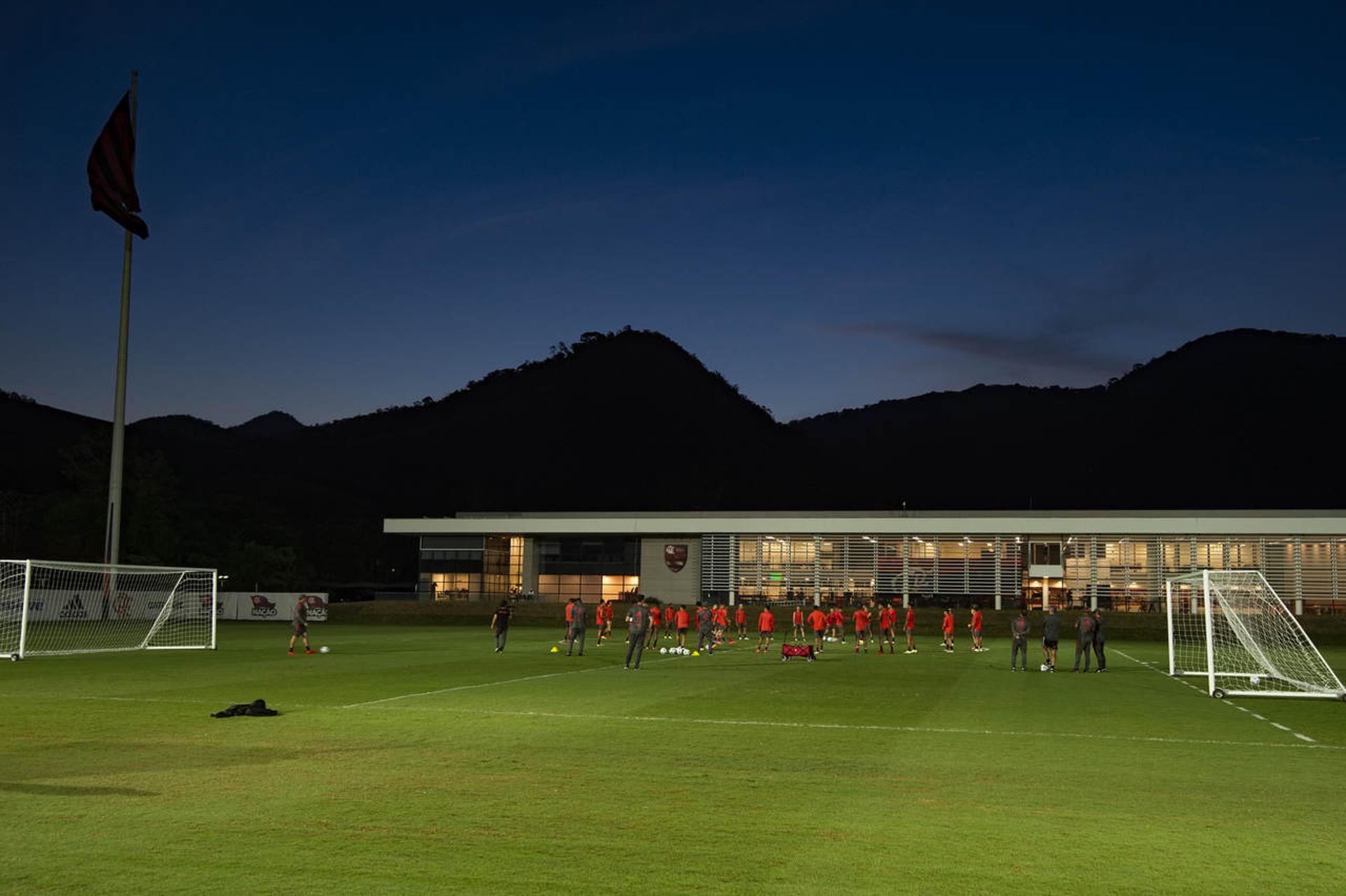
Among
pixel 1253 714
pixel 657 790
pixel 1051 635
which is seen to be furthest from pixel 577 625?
pixel 657 790

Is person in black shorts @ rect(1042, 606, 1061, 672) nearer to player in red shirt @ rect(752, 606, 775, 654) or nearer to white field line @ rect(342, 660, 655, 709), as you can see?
player in red shirt @ rect(752, 606, 775, 654)

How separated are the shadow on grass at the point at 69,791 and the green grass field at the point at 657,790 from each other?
0.05 metres

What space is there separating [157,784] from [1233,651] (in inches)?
1293

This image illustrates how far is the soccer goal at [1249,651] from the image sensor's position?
24.3m

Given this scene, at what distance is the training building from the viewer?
221 feet

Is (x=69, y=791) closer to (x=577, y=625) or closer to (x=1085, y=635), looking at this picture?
(x=577, y=625)

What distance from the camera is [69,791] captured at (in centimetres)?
1102

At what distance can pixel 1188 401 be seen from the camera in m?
200

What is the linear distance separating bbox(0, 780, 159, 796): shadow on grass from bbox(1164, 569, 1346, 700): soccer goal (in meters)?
20.6

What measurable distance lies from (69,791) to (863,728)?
10.7m

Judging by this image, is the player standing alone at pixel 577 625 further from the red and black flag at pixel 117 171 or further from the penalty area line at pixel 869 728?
the red and black flag at pixel 117 171

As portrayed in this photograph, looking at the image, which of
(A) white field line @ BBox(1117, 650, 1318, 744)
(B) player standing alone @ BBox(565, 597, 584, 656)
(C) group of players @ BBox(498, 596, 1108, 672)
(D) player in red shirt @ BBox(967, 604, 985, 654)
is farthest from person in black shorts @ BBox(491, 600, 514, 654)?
(A) white field line @ BBox(1117, 650, 1318, 744)

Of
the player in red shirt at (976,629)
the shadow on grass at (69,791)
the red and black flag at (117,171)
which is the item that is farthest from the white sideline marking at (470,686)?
the red and black flag at (117,171)

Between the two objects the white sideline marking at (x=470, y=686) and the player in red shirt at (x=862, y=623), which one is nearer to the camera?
the white sideline marking at (x=470, y=686)
